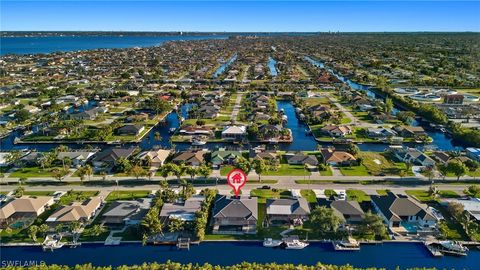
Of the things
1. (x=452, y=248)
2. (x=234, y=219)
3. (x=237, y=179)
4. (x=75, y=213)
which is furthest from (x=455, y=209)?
(x=75, y=213)

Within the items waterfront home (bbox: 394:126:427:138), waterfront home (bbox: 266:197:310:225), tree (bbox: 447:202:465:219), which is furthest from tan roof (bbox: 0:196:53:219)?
waterfront home (bbox: 394:126:427:138)

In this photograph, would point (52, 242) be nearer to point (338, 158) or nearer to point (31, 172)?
point (31, 172)

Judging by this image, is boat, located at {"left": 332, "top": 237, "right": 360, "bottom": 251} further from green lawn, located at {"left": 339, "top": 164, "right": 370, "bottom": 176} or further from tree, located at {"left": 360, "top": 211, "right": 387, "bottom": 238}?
green lawn, located at {"left": 339, "top": 164, "right": 370, "bottom": 176}

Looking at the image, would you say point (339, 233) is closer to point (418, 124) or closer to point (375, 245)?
point (375, 245)

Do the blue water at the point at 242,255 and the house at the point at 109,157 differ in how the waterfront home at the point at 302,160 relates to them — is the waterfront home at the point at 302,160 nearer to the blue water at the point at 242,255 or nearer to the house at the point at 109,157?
the blue water at the point at 242,255

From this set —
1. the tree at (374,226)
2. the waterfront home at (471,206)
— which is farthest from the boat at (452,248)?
the waterfront home at (471,206)
